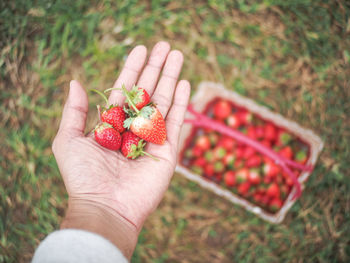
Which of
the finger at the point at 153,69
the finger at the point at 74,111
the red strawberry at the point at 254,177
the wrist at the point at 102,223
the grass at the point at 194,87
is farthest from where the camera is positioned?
the grass at the point at 194,87

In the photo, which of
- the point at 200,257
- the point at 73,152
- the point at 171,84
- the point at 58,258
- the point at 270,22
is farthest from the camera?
the point at 270,22

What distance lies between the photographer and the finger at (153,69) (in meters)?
→ 2.01

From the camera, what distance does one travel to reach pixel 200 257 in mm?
2645

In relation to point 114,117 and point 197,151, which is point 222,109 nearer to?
point 197,151

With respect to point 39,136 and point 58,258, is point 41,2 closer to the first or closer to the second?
point 39,136

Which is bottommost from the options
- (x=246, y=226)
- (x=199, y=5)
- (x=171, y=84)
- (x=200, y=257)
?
(x=200, y=257)

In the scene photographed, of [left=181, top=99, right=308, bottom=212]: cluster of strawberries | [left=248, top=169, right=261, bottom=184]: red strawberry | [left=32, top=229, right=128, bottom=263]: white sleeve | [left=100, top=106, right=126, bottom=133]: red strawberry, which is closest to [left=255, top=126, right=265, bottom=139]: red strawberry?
[left=181, top=99, right=308, bottom=212]: cluster of strawberries

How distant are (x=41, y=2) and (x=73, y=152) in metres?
1.93

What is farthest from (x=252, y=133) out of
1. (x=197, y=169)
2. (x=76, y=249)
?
(x=76, y=249)

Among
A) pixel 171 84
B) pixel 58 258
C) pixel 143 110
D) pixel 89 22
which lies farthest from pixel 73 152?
pixel 89 22

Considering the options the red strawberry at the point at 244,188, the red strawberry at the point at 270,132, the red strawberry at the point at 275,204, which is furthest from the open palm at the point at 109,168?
the red strawberry at the point at 275,204

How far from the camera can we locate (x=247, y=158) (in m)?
2.43

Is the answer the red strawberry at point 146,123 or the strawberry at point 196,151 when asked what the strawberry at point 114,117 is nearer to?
the red strawberry at point 146,123

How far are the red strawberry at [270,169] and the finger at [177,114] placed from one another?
0.93 metres
